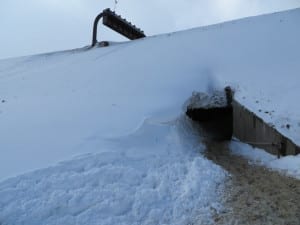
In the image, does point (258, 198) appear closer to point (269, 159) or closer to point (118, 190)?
point (118, 190)

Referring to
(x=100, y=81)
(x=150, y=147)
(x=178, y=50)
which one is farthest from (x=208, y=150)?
(x=178, y=50)

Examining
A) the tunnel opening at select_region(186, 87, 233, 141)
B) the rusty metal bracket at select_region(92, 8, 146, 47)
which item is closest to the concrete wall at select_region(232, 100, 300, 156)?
the tunnel opening at select_region(186, 87, 233, 141)

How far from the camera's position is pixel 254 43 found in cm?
1061

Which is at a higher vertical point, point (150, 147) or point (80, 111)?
point (80, 111)

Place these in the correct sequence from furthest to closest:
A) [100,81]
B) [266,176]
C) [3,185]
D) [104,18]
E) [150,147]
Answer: [104,18], [100,81], [150,147], [266,176], [3,185]

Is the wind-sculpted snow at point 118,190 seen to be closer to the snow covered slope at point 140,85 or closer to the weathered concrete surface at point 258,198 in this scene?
the weathered concrete surface at point 258,198

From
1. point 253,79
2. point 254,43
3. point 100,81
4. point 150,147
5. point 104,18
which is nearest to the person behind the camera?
point 150,147

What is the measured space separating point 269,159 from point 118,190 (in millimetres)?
3354

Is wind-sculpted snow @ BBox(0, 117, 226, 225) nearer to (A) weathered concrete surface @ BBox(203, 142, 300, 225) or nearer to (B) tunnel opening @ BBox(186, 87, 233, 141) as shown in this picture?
(A) weathered concrete surface @ BBox(203, 142, 300, 225)

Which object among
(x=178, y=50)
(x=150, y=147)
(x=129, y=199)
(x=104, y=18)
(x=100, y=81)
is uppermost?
(x=104, y=18)

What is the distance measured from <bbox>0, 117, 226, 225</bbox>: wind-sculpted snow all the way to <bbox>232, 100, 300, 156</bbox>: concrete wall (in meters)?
1.40

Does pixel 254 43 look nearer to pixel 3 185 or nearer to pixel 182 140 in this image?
pixel 182 140

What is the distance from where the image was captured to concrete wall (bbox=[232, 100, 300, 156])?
6.20 meters

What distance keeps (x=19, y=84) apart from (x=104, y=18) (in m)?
6.13
